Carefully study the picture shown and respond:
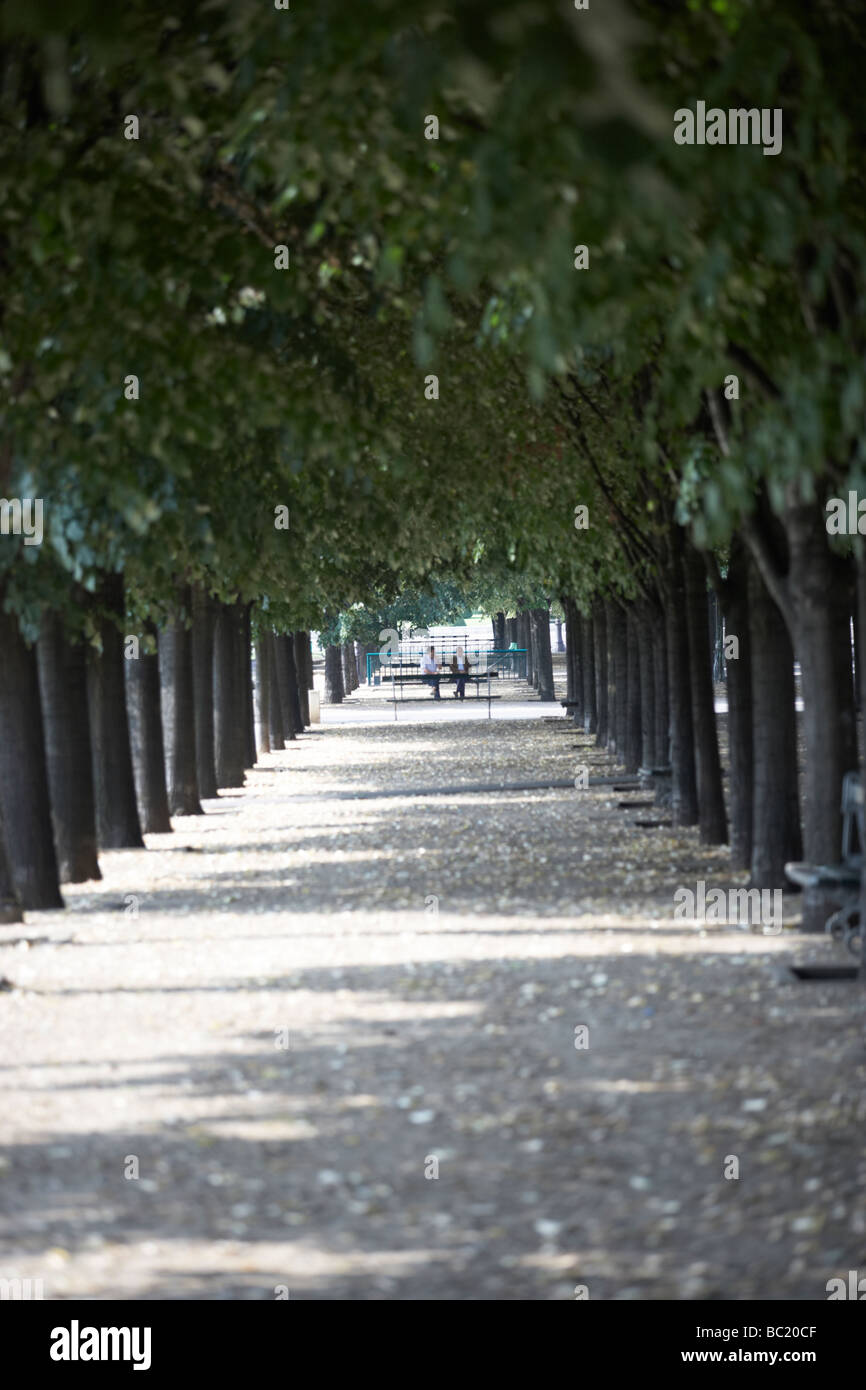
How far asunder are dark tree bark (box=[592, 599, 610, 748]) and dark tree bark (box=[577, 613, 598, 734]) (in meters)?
1.26

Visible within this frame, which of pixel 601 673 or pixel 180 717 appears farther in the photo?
pixel 601 673

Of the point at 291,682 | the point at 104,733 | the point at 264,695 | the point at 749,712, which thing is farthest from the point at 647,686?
the point at 291,682

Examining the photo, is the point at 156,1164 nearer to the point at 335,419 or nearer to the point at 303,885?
the point at 335,419

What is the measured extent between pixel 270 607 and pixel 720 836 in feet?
45.5

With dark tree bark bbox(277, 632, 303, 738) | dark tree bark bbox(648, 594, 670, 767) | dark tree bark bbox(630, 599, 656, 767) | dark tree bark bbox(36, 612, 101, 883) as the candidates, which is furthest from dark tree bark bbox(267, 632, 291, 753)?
dark tree bark bbox(36, 612, 101, 883)

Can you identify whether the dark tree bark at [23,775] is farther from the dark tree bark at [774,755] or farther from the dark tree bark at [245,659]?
the dark tree bark at [245,659]

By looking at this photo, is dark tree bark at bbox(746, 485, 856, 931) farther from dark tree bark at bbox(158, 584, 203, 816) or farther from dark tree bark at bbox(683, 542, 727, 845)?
dark tree bark at bbox(158, 584, 203, 816)

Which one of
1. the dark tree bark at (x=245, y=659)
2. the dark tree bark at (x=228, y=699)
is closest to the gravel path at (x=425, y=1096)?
the dark tree bark at (x=228, y=699)

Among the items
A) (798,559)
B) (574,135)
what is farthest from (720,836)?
(574,135)

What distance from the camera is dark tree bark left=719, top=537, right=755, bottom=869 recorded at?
15086 mm

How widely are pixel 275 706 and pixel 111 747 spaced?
19158mm

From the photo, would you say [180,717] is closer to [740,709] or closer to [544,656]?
[740,709]

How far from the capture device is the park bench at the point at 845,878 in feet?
36.4

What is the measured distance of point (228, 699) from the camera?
93.5 feet
